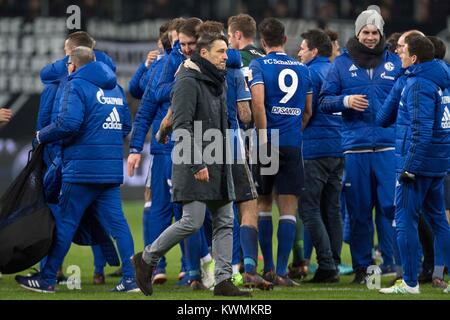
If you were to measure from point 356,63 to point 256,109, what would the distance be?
1.27m

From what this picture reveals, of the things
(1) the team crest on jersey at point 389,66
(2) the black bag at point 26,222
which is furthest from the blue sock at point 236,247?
(1) the team crest on jersey at point 389,66

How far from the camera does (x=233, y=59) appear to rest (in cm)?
1038

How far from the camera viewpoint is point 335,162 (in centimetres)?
1192

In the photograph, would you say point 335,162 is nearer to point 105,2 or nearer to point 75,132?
point 75,132

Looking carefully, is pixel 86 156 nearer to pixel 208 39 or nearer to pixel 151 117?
pixel 151 117

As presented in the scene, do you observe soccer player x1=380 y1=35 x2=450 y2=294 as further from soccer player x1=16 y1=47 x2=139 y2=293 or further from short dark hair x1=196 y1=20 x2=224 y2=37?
soccer player x1=16 y1=47 x2=139 y2=293

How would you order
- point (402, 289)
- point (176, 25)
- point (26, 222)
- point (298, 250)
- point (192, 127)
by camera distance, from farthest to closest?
1. point (298, 250)
2. point (176, 25)
3. point (26, 222)
4. point (402, 289)
5. point (192, 127)

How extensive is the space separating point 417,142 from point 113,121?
105 inches

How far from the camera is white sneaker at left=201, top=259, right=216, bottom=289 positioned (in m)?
10.5

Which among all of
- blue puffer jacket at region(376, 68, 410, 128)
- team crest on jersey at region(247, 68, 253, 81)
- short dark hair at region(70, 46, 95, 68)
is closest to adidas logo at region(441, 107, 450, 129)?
blue puffer jacket at region(376, 68, 410, 128)

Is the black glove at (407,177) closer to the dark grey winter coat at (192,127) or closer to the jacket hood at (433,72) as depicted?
the jacket hood at (433,72)

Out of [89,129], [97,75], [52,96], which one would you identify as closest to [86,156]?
[89,129]

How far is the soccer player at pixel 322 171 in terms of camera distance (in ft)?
37.8
